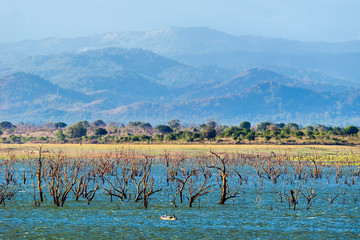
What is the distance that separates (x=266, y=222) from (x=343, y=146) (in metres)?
63.5

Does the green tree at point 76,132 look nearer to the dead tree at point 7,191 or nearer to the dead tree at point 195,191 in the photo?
the dead tree at point 195,191

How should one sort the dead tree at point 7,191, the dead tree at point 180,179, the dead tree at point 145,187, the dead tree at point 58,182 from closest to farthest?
the dead tree at point 145,187, the dead tree at point 58,182, the dead tree at point 180,179, the dead tree at point 7,191

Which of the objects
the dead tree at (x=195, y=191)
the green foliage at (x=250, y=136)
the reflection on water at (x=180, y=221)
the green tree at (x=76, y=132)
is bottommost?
the reflection on water at (x=180, y=221)

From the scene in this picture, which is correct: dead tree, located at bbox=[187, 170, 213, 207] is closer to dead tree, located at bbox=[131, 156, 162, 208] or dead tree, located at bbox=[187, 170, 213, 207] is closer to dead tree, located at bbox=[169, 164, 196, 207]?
dead tree, located at bbox=[169, 164, 196, 207]

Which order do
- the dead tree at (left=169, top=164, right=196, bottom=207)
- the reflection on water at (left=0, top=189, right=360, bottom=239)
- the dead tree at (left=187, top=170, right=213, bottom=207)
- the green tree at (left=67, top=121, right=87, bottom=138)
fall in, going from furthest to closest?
the green tree at (left=67, top=121, right=87, bottom=138) < the dead tree at (left=187, top=170, right=213, bottom=207) < the dead tree at (left=169, top=164, right=196, bottom=207) < the reflection on water at (left=0, top=189, right=360, bottom=239)

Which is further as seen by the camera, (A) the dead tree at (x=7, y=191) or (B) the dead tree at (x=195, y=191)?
(A) the dead tree at (x=7, y=191)

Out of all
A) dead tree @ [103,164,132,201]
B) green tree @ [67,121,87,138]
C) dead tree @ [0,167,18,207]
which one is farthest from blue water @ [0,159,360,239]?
green tree @ [67,121,87,138]

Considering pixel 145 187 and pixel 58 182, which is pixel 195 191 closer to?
pixel 145 187

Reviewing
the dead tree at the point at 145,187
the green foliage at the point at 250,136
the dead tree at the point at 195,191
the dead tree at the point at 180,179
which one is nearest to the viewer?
the dead tree at the point at 145,187

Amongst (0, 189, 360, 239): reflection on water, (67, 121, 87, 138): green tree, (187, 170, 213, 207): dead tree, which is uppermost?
(67, 121, 87, 138): green tree

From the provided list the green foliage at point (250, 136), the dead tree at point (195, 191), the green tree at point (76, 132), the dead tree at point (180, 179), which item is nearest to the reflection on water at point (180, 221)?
the dead tree at point (195, 191)

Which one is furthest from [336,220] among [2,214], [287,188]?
[2,214]

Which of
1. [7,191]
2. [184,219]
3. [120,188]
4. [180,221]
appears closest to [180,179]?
[120,188]

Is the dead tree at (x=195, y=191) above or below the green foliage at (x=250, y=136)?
below
